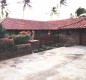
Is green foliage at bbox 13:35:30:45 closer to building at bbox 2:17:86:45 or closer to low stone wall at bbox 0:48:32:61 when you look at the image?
low stone wall at bbox 0:48:32:61

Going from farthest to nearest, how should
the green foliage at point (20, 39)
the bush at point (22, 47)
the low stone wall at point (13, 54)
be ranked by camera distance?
the green foliage at point (20, 39) < the bush at point (22, 47) < the low stone wall at point (13, 54)

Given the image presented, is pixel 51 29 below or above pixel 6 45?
above

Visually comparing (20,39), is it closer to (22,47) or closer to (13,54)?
(22,47)

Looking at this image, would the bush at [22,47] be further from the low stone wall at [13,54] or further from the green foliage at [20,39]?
the green foliage at [20,39]

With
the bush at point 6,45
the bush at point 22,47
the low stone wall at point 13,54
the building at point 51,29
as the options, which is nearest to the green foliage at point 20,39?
the bush at point 22,47

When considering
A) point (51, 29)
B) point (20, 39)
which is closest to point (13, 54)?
point (20, 39)

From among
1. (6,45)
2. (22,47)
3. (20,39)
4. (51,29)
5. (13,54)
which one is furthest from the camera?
(51,29)

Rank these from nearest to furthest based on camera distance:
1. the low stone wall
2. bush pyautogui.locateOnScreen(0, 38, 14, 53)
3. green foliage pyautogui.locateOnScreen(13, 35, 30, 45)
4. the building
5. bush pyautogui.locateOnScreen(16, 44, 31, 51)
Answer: the low stone wall, bush pyautogui.locateOnScreen(0, 38, 14, 53), bush pyautogui.locateOnScreen(16, 44, 31, 51), green foliage pyautogui.locateOnScreen(13, 35, 30, 45), the building

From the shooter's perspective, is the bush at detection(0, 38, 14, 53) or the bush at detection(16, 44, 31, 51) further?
the bush at detection(16, 44, 31, 51)

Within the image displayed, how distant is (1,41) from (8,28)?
1150cm

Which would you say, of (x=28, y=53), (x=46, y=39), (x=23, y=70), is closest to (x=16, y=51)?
(x=28, y=53)

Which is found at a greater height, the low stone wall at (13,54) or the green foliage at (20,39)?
the green foliage at (20,39)

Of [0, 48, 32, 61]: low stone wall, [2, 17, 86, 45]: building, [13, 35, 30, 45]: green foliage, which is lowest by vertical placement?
[0, 48, 32, 61]: low stone wall

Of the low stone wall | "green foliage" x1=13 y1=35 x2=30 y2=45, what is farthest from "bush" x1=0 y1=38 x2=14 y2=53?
"green foliage" x1=13 y1=35 x2=30 y2=45
